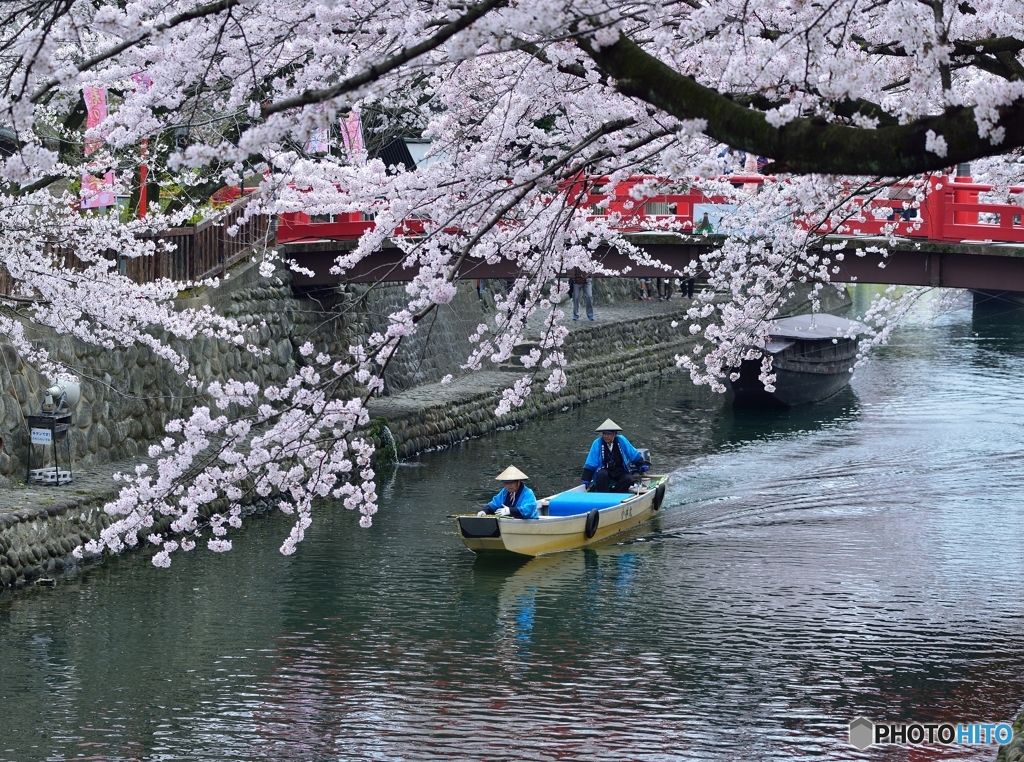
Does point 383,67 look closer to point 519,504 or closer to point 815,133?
point 815,133

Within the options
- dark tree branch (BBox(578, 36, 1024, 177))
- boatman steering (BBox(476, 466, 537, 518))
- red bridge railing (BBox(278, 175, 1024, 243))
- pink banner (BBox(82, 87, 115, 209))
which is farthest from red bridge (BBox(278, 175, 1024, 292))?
dark tree branch (BBox(578, 36, 1024, 177))

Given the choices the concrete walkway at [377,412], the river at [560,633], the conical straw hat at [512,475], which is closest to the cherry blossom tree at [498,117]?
the concrete walkway at [377,412]

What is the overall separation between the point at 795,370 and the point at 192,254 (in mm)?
13925

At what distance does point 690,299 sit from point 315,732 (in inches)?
1103

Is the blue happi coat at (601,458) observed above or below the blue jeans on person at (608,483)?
above

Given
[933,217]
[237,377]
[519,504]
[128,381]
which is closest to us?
[519,504]

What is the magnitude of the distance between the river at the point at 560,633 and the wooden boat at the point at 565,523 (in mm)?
256

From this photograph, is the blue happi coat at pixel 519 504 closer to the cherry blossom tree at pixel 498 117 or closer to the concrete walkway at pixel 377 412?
the cherry blossom tree at pixel 498 117

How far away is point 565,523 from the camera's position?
15.4 meters

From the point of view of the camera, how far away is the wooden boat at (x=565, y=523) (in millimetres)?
14797

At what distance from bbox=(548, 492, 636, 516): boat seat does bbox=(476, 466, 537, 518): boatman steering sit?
94 centimetres

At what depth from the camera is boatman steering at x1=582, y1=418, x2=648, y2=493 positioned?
17.2 metres

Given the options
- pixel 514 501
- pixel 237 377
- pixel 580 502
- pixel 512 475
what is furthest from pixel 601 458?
pixel 237 377

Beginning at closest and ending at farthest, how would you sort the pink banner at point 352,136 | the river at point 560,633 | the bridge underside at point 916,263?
1. the river at point 560,633
2. the pink banner at point 352,136
3. the bridge underside at point 916,263
